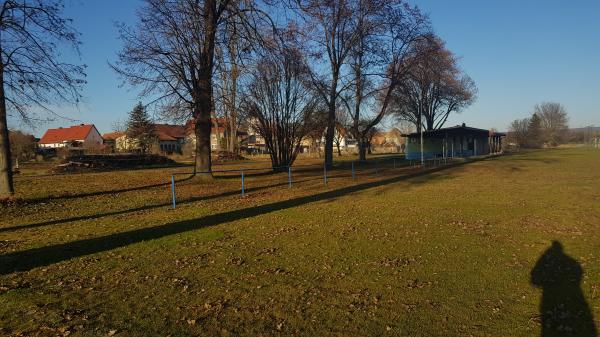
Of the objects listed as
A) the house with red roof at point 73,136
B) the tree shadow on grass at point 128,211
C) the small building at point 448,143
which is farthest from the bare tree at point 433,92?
the house with red roof at point 73,136

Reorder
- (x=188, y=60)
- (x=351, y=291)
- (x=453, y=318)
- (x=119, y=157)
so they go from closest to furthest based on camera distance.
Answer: (x=453, y=318) → (x=351, y=291) → (x=188, y=60) → (x=119, y=157)

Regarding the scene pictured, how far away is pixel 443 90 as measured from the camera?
165ft

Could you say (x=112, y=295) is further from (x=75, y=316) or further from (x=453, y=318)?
(x=453, y=318)

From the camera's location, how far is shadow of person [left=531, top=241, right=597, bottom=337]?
408 cm

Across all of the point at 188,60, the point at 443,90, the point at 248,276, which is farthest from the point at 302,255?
the point at 443,90

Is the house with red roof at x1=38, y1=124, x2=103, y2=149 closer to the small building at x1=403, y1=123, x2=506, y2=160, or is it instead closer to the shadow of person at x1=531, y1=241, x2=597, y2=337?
Answer: the small building at x1=403, y1=123, x2=506, y2=160

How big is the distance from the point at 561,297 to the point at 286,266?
3606mm

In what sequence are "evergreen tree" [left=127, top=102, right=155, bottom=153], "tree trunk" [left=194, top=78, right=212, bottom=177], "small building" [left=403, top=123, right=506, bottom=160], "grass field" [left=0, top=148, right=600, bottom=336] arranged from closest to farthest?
"grass field" [left=0, top=148, right=600, bottom=336] → "tree trunk" [left=194, top=78, right=212, bottom=177] → "small building" [left=403, top=123, right=506, bottom=160] → "evergreen tree" [left=127, top=102, right=155, bottom=153]

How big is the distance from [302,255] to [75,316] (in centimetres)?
351

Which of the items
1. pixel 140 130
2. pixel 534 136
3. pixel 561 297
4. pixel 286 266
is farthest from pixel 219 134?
pixel 534 136

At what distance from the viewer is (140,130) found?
189 feet

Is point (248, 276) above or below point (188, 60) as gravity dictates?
below

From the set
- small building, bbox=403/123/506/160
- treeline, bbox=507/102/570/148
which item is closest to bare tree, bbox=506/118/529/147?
treeline, bbox=507/102/570/148

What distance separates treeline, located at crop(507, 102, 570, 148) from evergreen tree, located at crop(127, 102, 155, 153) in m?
68.6
